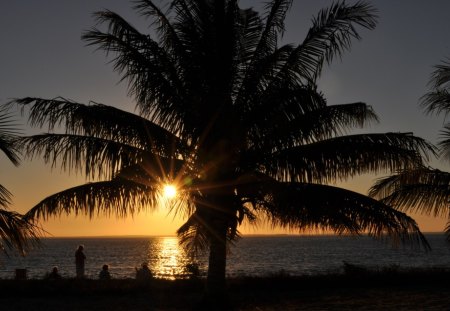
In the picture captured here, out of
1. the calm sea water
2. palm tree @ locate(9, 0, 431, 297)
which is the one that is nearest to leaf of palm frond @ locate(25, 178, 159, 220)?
palm tree @ locate(9, 0, 431, 297)

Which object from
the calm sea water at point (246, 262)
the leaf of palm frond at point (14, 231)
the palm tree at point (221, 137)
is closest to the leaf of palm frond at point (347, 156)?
the palm tree at point (221, 137)

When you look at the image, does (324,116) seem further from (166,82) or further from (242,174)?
(166,82)

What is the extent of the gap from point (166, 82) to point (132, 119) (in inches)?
45.4

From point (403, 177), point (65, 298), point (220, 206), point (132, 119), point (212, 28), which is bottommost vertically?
point (65, 298)

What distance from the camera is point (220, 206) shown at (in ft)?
42.0

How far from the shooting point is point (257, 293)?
1598 centimetres

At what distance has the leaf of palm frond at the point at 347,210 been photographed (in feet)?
40.0

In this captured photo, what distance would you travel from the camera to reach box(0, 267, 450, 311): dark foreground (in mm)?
13859

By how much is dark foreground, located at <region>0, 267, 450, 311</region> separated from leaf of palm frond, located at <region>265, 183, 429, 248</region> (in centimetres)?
221

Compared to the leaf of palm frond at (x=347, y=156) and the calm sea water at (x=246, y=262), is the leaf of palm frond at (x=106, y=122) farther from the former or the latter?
the calm sea water at (x=246, y=262)

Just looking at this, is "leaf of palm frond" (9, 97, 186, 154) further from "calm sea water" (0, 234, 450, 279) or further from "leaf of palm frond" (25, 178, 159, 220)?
"calm sea water" (0, 234, 450, 279)

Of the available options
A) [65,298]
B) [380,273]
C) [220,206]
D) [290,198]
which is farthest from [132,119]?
[380,273]

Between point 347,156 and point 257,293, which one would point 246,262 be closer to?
point 257,293

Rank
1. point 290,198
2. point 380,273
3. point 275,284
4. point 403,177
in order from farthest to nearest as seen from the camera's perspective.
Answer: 1. point 380,273
2. point 275,284
3. point 403,177
4. point 290,198
